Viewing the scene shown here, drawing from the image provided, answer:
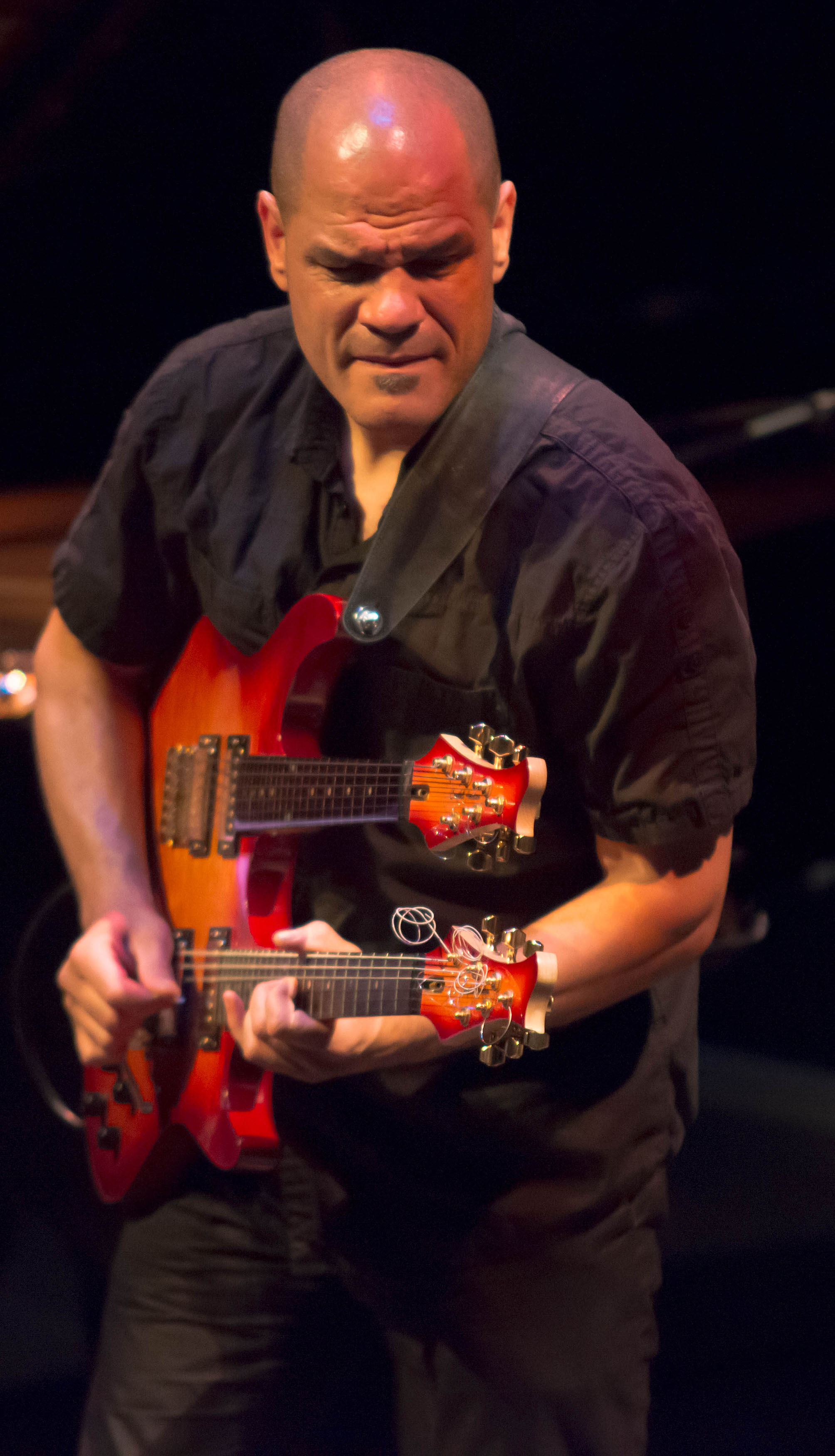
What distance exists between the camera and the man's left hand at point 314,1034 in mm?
987

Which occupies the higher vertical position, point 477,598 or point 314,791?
point 477,598

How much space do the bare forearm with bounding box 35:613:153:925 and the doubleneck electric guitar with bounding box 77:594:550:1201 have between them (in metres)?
0.02

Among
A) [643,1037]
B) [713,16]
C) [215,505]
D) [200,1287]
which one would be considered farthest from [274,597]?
[713,16]

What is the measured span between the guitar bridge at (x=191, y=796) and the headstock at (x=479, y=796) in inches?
11.0

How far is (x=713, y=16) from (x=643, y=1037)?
108cm

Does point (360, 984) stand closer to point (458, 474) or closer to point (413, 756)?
point (413, 756)

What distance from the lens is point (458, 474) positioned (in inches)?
39.1

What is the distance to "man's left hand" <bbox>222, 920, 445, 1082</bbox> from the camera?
987mm

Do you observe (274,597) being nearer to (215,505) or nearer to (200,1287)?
(215,505)

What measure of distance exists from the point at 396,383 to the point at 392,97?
0.59 feet

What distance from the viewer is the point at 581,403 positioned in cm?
100

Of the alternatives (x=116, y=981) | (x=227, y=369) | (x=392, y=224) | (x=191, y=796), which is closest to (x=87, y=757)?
(x=191, y=796)

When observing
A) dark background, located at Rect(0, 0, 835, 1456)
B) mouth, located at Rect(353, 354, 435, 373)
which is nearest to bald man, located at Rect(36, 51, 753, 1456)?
mouth, located at Rect(353, 354, 435, 373)

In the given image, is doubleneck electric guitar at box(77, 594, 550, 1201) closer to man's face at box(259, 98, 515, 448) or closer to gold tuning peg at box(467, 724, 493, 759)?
gold tuning peg at box(467, 724, 493, 759)
